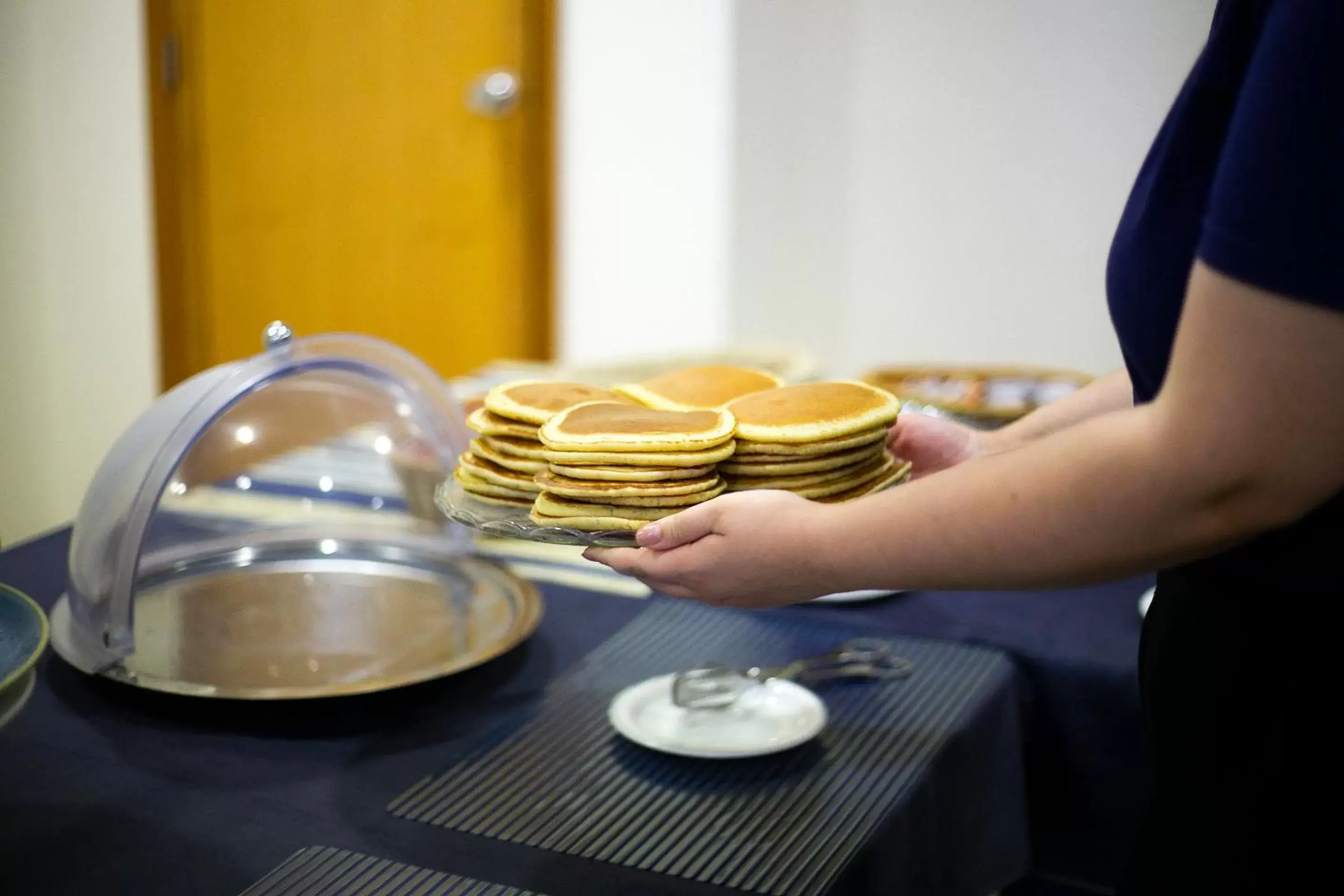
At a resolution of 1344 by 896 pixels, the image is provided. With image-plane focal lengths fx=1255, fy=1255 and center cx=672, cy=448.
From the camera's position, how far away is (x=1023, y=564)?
647 millimetres

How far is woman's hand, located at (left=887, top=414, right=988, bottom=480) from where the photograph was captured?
111 cm

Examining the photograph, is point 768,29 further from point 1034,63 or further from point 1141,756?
point 1141,756

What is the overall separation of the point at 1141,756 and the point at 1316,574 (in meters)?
0.44

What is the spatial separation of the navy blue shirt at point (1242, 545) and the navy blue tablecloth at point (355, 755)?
0.26 meters

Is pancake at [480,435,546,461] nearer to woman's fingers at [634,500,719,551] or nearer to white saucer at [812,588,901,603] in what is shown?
woman's fingers at [634,500,719,551]

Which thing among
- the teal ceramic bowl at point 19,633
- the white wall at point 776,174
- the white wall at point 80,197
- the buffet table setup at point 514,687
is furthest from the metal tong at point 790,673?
the white wall at point 80,197

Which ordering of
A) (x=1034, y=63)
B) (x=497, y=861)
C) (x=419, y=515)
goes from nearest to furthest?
1. (x=497, y=861)
2. (x=419, y=515)
3. (x=1034, y=63)

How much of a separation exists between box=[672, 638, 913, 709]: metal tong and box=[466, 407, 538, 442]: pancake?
229 mm

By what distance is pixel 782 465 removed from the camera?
3.15 feet

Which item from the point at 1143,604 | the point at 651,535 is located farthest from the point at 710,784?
the point at 1143,604

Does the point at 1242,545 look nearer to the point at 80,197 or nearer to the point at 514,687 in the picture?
the point at 514,687

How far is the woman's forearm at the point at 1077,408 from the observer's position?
3.28 feet

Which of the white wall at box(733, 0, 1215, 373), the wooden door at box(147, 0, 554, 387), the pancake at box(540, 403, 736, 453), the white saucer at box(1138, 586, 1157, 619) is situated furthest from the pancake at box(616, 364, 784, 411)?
the wooden door at box(147, 0, 554, 387)

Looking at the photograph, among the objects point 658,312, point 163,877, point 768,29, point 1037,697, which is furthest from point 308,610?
point 768,29
